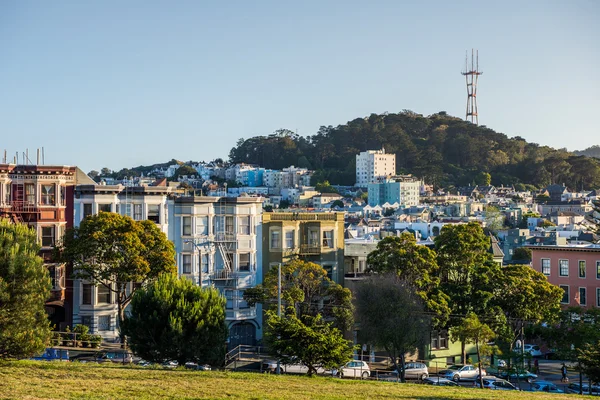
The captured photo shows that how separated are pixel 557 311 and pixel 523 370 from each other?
16.6 ft

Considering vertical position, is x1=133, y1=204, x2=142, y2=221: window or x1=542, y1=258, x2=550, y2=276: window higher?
x1=133, y1=204, x2=142, y2=221: window

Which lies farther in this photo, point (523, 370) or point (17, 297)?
point (523, 370)

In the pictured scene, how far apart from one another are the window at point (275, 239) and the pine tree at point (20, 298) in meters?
17.9

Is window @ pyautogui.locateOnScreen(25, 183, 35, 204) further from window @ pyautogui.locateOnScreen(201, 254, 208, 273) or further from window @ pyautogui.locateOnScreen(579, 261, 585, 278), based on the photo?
window @ pyautogui.locateOnScreen(579, 261, 585, 278)

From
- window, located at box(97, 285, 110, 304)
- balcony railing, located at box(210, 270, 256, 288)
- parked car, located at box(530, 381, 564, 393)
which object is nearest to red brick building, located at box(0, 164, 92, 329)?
window, located at box(97, 285, 110, 304)

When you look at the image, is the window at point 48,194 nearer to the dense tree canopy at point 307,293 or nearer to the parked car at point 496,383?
the dense tree canopy at point 307,293

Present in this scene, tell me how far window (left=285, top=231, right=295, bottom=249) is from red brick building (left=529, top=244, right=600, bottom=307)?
17665mm

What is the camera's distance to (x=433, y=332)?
40.5 m

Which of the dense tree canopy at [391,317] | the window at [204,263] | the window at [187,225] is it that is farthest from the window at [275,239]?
the dense tree canopy at [391,317]

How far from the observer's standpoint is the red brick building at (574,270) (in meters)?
49.4

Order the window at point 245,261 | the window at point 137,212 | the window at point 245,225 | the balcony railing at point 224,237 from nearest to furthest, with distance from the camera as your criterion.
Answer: the window at point 137,212 → the balcony railing at point 224,237 → the window at point 245,261 → the window at point 245,225

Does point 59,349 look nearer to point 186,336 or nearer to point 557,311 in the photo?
point 186,336

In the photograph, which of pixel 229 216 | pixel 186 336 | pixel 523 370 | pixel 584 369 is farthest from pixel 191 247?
pixel 584 369

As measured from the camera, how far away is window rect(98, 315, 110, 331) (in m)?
38.6
